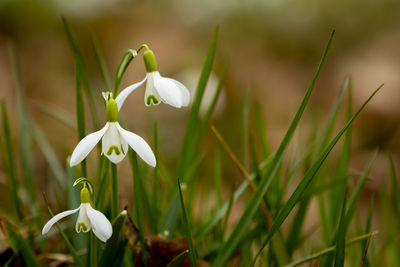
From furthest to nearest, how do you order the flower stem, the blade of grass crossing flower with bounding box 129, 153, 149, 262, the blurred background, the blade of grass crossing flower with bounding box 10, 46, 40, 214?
the blurred background
the blade of grass crossing flower with bounding box 10, 46, 40, 214
the blade of grass crossing flower with bounding box 129, 153, 149, 262
the flower stem

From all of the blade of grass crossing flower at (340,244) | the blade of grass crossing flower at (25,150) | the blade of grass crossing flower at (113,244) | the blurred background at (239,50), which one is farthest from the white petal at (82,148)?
the blurred background at (239,50)

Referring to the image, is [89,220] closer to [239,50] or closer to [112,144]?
[112,144]

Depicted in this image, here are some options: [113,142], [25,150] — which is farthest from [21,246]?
[25,150]

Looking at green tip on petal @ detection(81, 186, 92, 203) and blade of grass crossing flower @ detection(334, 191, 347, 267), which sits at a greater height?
green tip on petal @ detection(81, 186, 92, 203)

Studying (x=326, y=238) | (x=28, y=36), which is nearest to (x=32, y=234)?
(x=326, y=238)

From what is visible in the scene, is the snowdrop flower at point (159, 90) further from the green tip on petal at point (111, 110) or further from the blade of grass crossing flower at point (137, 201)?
the blade of grass crossing flower at point (137, 201)

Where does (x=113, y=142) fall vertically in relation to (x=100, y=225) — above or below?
above

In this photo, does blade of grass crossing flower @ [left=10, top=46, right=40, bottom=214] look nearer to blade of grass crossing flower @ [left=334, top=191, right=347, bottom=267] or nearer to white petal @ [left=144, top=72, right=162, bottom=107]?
white petal @ [left=144, top=72, right=162, bottom=107]

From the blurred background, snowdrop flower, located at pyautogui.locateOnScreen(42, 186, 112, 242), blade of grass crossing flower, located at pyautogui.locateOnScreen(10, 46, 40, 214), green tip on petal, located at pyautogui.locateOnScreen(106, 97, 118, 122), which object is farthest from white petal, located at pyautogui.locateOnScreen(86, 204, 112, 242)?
the blurred background

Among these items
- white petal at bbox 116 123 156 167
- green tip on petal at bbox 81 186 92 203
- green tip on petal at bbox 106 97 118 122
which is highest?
green tip on petal at bbox 106 97 118 122
